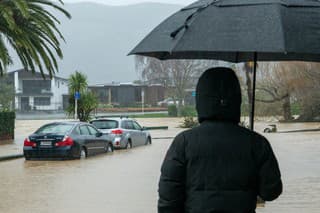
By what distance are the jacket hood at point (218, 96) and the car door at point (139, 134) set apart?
25667 mm

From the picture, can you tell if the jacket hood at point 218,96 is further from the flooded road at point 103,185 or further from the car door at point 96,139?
the car door at point 96,139

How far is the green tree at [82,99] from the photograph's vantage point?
131 ft

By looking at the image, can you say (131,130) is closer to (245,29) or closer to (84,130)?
(84,130)

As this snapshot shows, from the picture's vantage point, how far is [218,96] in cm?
362

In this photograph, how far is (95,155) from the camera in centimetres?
2414

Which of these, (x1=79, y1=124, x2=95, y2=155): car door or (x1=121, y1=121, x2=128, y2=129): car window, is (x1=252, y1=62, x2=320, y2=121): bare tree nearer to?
(x1=121, y1=121, x2=128, y2=129): car window

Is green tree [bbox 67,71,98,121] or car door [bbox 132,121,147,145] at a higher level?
green tree [bbox 67,71,98,121]

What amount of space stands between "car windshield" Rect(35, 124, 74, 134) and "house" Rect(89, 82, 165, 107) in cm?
9457

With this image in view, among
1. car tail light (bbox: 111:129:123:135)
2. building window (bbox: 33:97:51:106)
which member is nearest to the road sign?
car tail light (bbox: 111:129:123:135)

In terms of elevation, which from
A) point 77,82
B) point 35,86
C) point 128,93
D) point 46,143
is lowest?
point 46,143

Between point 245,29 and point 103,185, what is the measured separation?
33.9 feet

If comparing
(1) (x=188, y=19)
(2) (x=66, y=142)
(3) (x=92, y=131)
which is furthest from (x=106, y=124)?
(1) (x=188, y=19)

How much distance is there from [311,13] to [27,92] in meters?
110

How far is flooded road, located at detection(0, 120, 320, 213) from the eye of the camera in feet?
37.5
